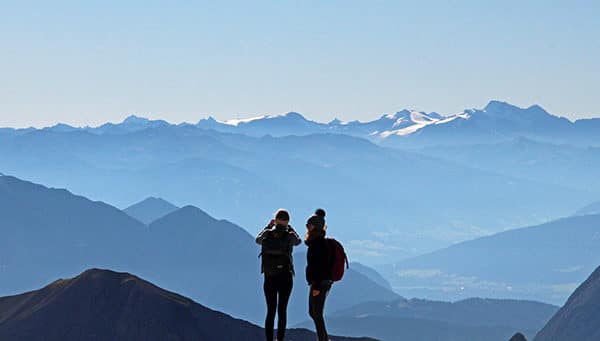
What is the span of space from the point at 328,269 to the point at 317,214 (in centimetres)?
207

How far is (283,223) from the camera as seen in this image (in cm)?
3731

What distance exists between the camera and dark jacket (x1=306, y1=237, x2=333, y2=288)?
37188 millimetres

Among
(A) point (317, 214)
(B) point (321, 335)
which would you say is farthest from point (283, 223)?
(B) point (321, 335)

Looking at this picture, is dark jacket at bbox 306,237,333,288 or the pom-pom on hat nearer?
the pom-pom on hat

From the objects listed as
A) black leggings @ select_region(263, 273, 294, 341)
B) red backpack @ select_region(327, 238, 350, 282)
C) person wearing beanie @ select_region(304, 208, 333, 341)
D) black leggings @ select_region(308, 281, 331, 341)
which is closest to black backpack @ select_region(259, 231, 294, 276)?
black leggings @ select_region(263, 273, 294, 341)

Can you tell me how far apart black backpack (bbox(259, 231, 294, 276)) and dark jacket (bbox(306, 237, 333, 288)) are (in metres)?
1.00

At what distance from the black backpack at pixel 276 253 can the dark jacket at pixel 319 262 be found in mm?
997

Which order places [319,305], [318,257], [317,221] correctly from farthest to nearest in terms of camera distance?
1. [319,305]
2. [318,257]
3. [317,221]

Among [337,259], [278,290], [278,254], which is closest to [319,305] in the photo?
[278,290]

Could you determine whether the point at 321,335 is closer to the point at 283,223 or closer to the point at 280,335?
the point at 280,335

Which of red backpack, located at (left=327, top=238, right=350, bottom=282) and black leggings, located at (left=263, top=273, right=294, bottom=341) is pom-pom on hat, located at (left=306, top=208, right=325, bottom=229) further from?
black leggings, located at (left=263, top=273, right=294, bottom=341)

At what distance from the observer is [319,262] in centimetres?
3734

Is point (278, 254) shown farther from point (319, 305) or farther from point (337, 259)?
point (319, 305)

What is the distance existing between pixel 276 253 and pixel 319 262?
5.66ft
